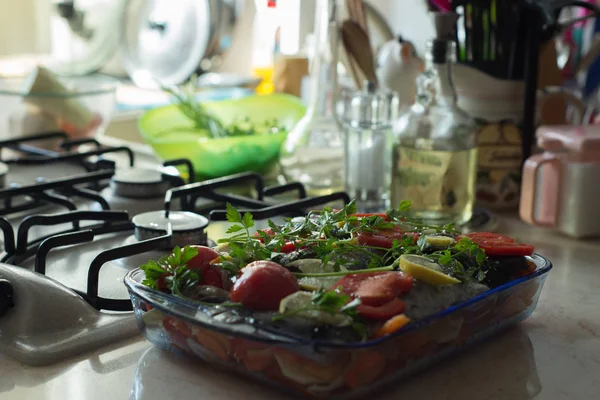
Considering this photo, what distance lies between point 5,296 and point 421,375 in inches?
13.1

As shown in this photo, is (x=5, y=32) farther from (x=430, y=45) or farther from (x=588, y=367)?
(x=588, y=367)

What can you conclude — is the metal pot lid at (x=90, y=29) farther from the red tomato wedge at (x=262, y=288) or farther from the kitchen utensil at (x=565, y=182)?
the red tomato wedge at (x=262, y=288)

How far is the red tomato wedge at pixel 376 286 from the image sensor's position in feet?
1.83

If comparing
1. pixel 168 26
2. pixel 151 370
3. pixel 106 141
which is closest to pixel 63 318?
pixel 151 370

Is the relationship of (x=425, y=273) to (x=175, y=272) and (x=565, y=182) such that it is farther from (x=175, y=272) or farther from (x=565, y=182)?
(x=565, y=182)

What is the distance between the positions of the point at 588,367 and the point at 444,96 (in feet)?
1.60

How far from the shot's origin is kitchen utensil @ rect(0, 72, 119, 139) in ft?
4.45

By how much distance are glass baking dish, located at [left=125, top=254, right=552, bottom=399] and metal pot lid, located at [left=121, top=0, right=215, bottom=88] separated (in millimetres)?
1200

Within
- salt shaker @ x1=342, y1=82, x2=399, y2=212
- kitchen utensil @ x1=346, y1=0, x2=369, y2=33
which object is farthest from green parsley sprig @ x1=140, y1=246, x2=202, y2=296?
kitchen utensil @ x1=346, y1=0, x2=369, y2=33

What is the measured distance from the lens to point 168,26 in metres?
A: 1.78

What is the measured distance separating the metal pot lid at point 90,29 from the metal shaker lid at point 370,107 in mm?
881

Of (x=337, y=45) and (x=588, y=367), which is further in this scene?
(x=337, y=45)

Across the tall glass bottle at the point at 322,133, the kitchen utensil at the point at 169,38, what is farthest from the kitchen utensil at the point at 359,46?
the kitchen utensil at the point at 169,38

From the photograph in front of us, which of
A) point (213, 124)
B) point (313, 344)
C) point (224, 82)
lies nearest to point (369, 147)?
point (213, 124)
